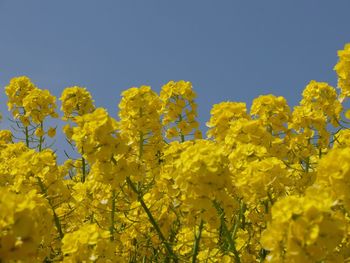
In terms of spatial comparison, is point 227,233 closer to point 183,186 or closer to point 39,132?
point 183,186

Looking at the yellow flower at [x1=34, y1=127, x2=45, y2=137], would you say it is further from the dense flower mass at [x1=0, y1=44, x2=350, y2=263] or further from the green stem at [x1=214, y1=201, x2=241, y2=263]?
the green stem at [x1=214, y1=201, x2=241, y2=263]

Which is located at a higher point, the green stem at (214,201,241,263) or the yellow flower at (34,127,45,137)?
the yellow flower at (34,127,45,137)

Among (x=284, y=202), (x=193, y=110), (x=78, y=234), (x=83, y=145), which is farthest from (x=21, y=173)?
(x=193, y=110)

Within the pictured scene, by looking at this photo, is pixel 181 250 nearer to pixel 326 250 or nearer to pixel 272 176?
pixel 272 176

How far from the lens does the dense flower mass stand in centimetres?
312

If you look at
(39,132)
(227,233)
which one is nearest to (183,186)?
(227,233)

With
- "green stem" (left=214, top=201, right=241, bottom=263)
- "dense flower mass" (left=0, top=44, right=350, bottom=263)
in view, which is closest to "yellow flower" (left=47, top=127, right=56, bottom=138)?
"dense flower mass" (left=0, top=44, right=350, bottom=263)

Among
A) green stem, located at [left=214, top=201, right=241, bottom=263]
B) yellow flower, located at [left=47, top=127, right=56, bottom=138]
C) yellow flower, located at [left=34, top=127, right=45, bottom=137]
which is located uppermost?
yellow flower, located at [left=47, top=127, right=56, bottom=138]

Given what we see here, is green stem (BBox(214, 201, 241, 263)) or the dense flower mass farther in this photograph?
green stem (BBox(214, 201, 241, 263))

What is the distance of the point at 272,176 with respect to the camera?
467 centimetres

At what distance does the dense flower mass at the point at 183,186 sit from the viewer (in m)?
3.12

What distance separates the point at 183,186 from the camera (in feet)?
13.1

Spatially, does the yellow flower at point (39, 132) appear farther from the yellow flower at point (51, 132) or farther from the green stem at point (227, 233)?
the green stem at point (227, 233)

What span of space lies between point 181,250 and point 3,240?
301cm
